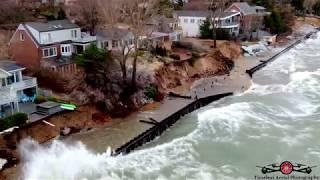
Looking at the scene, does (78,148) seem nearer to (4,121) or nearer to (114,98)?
(4,121)

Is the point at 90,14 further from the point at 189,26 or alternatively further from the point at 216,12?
the point at 216,12

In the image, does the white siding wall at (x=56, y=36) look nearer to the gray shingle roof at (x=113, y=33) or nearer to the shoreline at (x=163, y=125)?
the gray shingle roof at (x=113, y=33)

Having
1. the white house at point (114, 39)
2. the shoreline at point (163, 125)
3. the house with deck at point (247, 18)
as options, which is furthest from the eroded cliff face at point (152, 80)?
the house with deck at point (247, 18)

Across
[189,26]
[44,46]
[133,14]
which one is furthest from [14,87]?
[189,26]

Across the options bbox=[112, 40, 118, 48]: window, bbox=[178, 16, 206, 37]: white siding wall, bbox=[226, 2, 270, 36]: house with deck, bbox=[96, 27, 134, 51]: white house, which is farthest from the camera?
bbox=[226, 2, 270, 36]: house with deck

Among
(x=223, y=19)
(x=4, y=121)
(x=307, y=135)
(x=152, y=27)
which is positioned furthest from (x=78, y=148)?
(x=223, y=19)

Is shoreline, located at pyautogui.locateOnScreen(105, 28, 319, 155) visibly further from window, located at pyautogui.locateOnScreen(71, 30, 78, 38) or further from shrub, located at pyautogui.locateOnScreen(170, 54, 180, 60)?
window, located at pyautogui.locateOnScreen(71, 30, 78, 38)

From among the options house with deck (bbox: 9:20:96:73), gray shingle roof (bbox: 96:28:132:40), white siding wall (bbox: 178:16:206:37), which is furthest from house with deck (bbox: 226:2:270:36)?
house with deck (bbox: 9:20:96:73)
